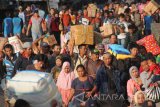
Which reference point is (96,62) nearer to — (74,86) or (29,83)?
(74,86)

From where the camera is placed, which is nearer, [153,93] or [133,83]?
[153,93]

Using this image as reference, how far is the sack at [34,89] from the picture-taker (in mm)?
7789

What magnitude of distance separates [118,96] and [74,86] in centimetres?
90

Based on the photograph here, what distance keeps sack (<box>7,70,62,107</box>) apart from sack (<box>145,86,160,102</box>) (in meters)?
3.72

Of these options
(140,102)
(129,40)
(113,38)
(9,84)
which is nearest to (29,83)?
(9,84)

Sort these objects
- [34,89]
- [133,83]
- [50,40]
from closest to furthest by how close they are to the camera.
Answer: [34,89]
[133,83]
[50,40]

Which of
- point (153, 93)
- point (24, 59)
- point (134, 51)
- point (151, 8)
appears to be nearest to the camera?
point (153, 93)

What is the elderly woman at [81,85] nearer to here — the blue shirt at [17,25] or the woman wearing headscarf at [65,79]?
the woman wearing headscarf at [65,79]

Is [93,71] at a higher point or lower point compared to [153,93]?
higher

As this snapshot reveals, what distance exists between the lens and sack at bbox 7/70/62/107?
7789 millimetres

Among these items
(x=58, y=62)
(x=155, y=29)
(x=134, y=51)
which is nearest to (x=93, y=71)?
(x=58, y=62)

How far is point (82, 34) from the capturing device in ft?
55.8

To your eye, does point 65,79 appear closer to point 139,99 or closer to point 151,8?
point 139,99

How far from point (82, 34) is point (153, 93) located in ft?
18.2
